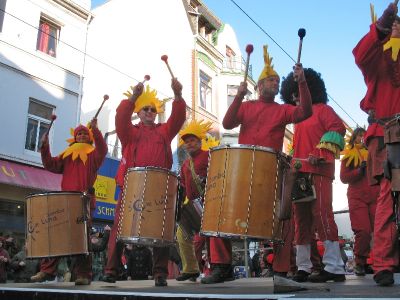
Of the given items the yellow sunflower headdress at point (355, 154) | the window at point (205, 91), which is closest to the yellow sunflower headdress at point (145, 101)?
the yellow sunflower headdress at point (355, 154)

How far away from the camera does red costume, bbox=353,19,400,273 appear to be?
3.37 metres

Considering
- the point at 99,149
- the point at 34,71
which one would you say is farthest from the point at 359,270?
the point at 34,71

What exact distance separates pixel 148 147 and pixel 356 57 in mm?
2320

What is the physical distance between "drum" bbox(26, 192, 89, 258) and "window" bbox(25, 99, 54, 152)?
10.5 meters

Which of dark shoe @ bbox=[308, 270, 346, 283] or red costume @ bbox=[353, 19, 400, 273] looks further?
dark shoe @ bbox=[308, 270, 346, 283]

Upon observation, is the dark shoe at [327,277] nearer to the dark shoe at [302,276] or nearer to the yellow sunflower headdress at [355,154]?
the dark shoe at [302,276]

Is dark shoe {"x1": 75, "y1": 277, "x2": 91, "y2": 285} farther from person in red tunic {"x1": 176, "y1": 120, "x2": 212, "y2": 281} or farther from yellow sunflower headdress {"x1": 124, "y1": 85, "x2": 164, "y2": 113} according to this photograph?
yellow sunflower headdress {"x1": 124, "y1": 85, "x2": 164, "y2": 113}

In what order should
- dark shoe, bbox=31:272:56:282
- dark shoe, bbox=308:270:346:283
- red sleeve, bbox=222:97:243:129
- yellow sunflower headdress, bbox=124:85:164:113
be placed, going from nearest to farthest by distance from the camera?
red sleeve, bbox=222:97:243:129, dark shoe, bbox=308:270:346:283, dark shoe, bbox=31:272:56:282, yellow sunflower headdress, bbox=124:85:164:113

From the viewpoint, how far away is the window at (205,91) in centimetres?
2616

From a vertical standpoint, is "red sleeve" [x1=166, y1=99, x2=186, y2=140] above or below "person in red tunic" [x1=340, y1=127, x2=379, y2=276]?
above

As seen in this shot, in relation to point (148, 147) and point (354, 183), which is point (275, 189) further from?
point (354, 183)

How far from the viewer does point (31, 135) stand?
49.7 ft

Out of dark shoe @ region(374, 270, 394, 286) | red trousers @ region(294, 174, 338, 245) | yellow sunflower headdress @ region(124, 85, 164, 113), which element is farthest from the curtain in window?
dark shoe @ region(374, 270, 394, 286)

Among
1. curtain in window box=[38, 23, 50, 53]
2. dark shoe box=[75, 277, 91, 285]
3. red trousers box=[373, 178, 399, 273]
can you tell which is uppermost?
curtain in window box=[38, 23, 50, 53]
